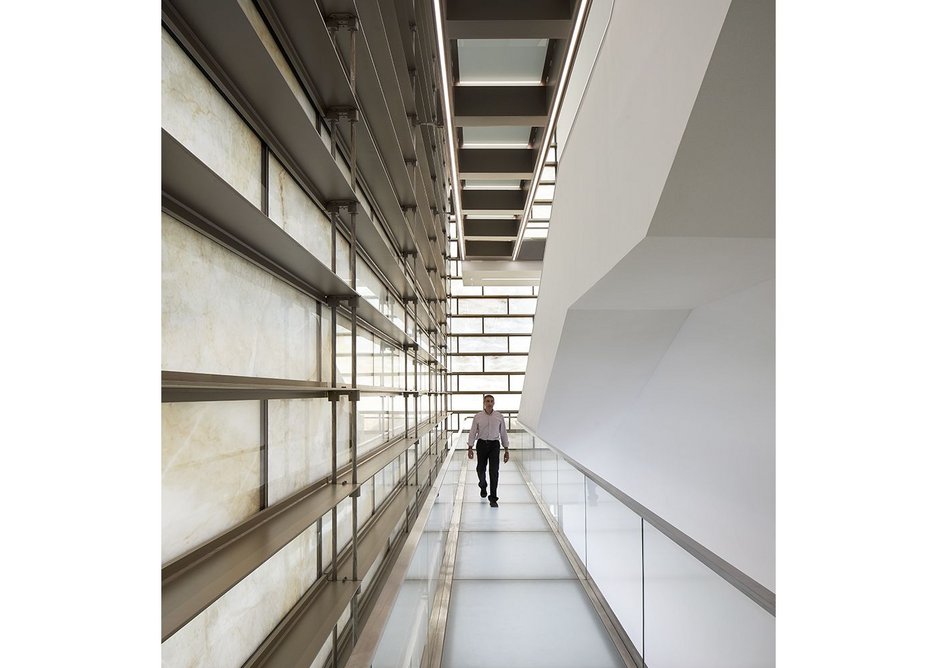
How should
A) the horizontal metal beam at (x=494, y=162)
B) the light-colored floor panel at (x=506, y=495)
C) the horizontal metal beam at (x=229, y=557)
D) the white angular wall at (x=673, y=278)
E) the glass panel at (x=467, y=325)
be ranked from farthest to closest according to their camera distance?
1. the glass panel at (x=467, y=325)
2. the horizontal metal beam at (x=494, y=162)
3. the light-colored floor panel at (x=506, y=495)
4. the white angular wall at (x=673, y=278)
5. the horizontal metal beam at (x=229, y=557)

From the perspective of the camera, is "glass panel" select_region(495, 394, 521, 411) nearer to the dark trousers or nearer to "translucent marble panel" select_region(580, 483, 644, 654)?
the dark trousers

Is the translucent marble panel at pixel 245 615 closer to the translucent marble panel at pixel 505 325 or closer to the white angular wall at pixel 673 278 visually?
the white angular wall at pixel 673 278

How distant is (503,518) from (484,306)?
8407mm

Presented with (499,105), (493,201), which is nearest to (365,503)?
(499,105)

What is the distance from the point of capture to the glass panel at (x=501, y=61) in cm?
535

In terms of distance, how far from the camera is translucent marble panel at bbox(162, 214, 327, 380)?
1.36 m

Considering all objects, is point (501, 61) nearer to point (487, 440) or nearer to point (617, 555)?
point (487, 440)

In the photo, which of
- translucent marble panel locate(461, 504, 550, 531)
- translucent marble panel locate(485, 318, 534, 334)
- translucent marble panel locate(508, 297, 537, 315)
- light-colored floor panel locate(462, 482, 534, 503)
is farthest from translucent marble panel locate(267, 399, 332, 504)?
translucent marble panel locate(508, 297, 537, 315)

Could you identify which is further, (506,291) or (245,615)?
(506,291)

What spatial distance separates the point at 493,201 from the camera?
28.7 feet

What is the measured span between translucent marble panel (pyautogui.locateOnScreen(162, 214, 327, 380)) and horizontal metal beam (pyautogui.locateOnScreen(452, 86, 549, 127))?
387 centimetres

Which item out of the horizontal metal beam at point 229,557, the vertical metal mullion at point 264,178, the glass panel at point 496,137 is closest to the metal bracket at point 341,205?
the vertical metal mullion at point 264,178

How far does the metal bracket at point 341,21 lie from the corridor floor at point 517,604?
286 centimetres
